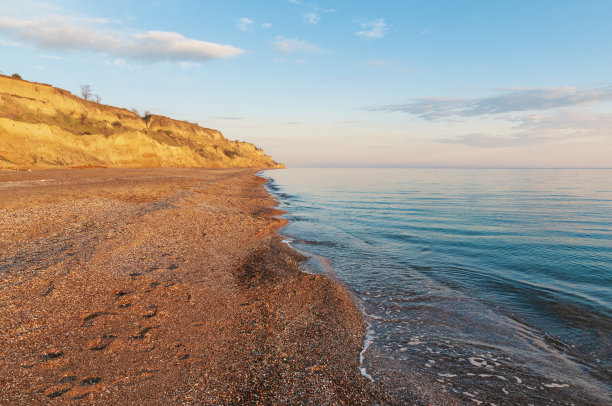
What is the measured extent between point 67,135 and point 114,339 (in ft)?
188

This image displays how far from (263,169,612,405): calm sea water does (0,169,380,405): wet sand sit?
1227 mm

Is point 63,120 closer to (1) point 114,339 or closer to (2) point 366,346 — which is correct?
(1) point 114,339

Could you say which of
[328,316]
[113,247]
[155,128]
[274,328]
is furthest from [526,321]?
[155,128]

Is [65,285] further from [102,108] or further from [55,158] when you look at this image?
[102,108]

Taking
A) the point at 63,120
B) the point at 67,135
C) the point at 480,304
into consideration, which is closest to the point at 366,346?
the point at 480,304

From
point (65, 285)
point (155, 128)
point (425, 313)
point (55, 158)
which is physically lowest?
point (425, 313)

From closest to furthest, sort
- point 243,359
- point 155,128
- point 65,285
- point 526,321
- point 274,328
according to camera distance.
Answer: point 243,359, point 274,328, point 65,285, point 526,321, point 155,128

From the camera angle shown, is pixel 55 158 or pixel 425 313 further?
pixel 55 158

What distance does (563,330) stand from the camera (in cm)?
749

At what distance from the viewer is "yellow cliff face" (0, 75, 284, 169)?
40625 mm

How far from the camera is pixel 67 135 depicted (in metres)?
47.4

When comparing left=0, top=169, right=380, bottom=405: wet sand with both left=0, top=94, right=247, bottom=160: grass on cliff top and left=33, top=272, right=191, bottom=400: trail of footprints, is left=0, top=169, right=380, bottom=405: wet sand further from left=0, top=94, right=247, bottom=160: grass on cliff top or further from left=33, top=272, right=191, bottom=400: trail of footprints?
left=0, top=94, right=247, bottom=160: grass on cliff top

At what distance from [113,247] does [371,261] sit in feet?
34.3

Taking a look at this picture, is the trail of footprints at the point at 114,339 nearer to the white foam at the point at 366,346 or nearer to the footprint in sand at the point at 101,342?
the footprint in sand at the point at 101,342
